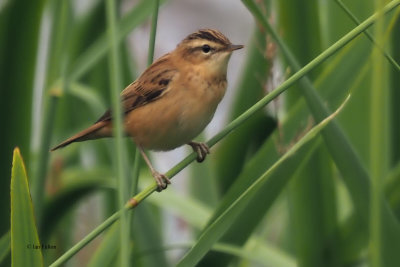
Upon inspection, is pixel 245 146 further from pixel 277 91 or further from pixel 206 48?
pixel 277 91

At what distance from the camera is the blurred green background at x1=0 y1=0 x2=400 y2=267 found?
1.89m

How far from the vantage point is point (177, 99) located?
231 centimetres

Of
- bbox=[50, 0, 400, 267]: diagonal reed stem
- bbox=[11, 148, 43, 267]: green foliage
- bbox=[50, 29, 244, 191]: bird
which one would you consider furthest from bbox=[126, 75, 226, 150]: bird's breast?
bbox=[11, 148, 43, 267]: green foliage

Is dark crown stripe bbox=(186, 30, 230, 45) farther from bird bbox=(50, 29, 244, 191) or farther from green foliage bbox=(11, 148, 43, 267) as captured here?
green foliage bbox=(11, 148, 43, 267)

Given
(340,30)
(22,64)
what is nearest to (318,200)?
(340,30)

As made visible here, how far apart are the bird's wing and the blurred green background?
113mm

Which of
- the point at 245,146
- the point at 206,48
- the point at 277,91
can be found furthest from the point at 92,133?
the point at 277,91

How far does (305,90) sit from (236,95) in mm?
1184

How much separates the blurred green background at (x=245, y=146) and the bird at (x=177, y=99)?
0.39 ft

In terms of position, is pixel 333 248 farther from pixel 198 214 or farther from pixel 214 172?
pixel 214 172

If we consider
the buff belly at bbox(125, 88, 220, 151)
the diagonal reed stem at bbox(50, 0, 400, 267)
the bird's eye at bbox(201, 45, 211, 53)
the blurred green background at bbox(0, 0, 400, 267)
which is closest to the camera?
the diagonal reed stem at bbox(50, 0, 400, 267)

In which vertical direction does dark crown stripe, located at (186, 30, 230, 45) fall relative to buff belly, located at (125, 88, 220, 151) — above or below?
above

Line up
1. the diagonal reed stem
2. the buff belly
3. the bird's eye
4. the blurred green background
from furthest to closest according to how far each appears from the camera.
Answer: the bird's eye
the buff belly
the blurred green background
the diagonal reed stem

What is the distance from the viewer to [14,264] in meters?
1.54
